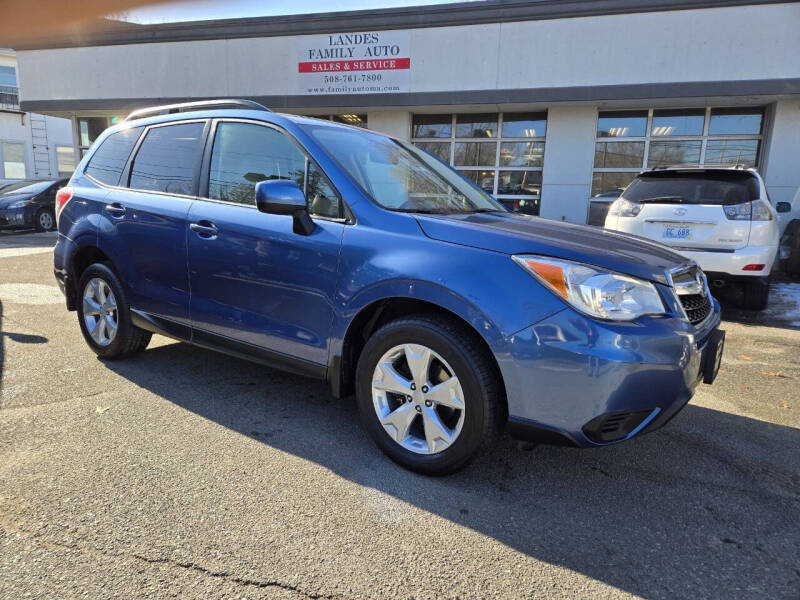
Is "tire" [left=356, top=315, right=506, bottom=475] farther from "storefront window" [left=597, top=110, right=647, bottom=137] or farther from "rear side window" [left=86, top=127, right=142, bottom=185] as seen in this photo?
"storefront window" [left=597, top=110, right=647, bottom=137]

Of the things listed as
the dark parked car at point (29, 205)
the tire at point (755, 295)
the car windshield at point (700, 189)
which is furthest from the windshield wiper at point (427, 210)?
the dark parked car at point (29, 205)

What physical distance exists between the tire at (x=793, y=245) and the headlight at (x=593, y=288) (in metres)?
7.98

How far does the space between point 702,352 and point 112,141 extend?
4352 mm

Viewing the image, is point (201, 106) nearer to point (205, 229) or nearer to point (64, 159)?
point (205, 229)

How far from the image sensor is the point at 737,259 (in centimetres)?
570

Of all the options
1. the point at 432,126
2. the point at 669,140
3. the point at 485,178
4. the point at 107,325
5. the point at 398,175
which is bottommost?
the point at 107,325

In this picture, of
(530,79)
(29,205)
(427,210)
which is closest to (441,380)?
(427,210)

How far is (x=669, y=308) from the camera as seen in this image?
2.39 metres

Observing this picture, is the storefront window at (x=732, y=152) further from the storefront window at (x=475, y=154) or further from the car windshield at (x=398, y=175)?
the car windshield at (x=398, y=175)

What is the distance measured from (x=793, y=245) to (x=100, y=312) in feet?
31.5

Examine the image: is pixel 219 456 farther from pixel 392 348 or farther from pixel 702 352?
pixel 702 352

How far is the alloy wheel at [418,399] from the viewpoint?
98.0 inches

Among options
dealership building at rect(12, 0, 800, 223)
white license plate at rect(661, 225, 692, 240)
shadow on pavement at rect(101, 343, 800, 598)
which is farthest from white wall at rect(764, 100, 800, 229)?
shadow on pavement at rect(101, 343, 800, 598)

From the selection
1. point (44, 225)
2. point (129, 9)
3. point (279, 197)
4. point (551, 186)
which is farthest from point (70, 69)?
point (279, 197)
